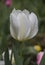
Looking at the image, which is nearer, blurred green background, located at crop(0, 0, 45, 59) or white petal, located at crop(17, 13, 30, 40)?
white petal, located at crop(17, 13, 30, 40)

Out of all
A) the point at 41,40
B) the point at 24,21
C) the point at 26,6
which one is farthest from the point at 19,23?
the point at 26,6

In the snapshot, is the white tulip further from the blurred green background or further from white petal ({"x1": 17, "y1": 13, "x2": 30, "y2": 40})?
A: the blurred green background

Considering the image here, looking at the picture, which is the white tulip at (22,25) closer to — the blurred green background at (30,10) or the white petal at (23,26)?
the white petal at (23,26)

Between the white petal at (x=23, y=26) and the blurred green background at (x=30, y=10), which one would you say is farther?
the blurred green background at (x=30, y=10)

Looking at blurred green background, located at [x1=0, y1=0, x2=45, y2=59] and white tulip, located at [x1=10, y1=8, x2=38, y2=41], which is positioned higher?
white tulip, located at [x1=10, y1=8, x2=38, y2=41]

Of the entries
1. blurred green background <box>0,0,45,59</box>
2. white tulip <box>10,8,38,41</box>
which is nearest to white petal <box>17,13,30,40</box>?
white tulip <box>10,8,38,41</box>

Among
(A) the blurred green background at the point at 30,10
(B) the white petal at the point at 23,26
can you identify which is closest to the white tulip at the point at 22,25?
(B) the white petal at the point at 23,26

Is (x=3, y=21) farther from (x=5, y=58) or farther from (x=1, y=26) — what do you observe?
(x=5, y=58)

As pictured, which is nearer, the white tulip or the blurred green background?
the white tulip
